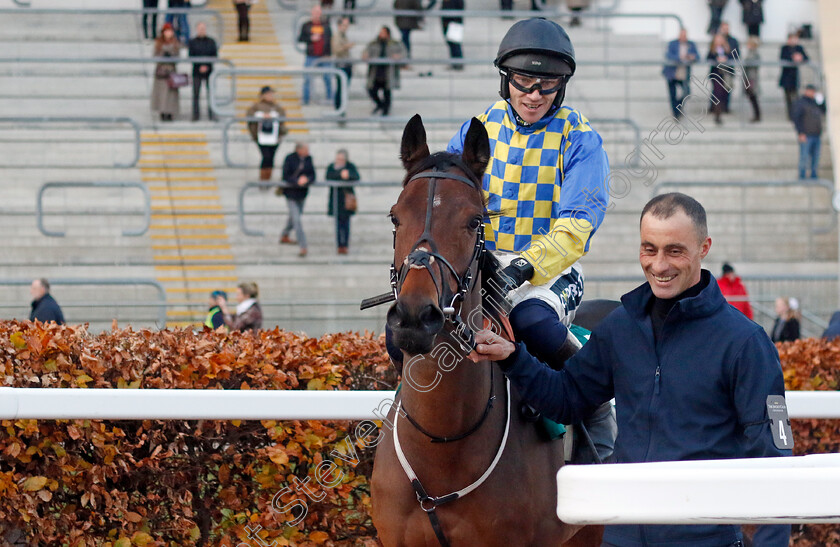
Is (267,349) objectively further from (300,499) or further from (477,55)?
(477,55)

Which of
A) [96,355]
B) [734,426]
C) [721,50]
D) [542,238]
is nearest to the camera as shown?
[734,426]

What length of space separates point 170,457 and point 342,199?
27.9ft

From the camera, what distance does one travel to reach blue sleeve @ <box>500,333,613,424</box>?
2953mm

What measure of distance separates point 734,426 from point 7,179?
12.6 metres

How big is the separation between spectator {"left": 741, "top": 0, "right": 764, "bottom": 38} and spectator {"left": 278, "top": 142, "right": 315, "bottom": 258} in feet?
28.2

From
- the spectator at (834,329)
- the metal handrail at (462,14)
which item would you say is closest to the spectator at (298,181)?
the metal handrail at (462,14)

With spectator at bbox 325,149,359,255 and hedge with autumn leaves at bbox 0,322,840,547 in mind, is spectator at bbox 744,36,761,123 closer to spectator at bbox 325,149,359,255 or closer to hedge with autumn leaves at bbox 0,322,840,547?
spectator at bbox 325,149,359,255

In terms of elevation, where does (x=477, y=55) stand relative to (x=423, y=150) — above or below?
above

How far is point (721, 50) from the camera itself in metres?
15.0

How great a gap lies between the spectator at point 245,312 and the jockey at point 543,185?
564 cm

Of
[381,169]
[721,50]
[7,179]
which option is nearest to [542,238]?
[381,169]

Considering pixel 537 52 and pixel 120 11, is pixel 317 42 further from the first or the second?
pixel 537 52

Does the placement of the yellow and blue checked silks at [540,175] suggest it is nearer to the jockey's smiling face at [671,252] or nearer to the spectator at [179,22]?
the jockey's smiling face at [671,252]

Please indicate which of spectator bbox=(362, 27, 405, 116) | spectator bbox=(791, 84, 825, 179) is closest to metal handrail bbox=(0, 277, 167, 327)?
spectator bbox=(362, 27, 405, 116)
